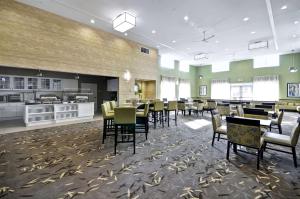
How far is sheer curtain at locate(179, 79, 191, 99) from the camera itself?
15.4m

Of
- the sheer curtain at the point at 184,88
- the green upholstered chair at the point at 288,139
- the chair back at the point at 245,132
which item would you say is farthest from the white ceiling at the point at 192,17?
the sheer curtain at the point at 184,88

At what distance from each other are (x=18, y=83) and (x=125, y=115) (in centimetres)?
731

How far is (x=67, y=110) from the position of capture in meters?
7.21

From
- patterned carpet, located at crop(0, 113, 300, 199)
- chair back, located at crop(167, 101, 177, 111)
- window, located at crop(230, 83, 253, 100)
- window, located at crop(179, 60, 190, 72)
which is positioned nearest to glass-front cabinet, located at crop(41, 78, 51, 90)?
patterned carpet, located at crop(0, 113, 300, 199)

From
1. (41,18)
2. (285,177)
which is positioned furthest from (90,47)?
(285,177)

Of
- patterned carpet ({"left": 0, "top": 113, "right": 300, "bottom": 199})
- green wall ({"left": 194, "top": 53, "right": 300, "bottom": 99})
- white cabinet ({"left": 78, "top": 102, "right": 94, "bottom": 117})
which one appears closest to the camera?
patterned carpet ({"left": 0, "top": 113, "right": 300, "bottom": 199})

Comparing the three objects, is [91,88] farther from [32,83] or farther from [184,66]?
[184,66]

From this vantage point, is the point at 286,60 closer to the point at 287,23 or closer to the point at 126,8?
the point at 287,23

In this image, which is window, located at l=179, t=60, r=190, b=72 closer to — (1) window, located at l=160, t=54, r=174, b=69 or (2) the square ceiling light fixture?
(1) window, located at l=160, t=54, r=174, b=69

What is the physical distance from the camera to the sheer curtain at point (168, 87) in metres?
13.3

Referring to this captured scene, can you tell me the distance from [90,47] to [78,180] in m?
6.84

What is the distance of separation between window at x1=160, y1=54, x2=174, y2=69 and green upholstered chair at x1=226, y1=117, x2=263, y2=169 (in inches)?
433

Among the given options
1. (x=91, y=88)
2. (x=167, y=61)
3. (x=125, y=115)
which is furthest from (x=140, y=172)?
(x=167, y=61)

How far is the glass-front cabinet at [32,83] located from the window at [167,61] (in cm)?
904
